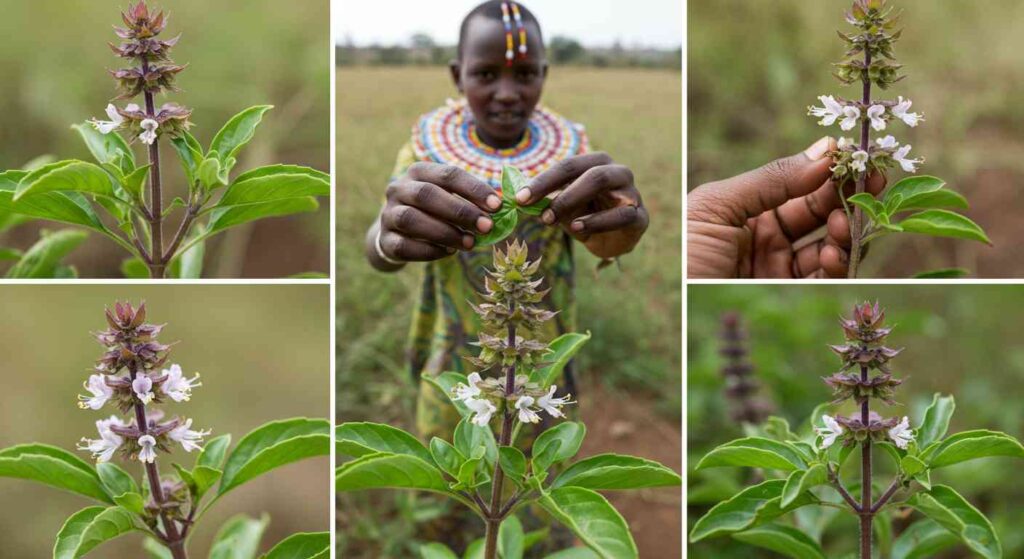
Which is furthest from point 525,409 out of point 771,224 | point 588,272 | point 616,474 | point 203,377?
point 203,377

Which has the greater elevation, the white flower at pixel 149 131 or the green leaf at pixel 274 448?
the white flower at pixel 149 131

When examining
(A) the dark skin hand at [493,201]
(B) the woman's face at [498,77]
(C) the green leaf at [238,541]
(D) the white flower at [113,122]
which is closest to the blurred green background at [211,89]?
(B) the woman's face at [498,77]

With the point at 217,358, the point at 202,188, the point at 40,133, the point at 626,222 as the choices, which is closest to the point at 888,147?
the point at 626,222

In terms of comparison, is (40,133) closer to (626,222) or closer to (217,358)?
(217,358)

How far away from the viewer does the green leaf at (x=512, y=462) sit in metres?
1.32

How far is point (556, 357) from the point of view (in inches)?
54.9

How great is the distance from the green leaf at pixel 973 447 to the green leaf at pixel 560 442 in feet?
1.63

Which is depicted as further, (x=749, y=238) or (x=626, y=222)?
(x=749, y=238)

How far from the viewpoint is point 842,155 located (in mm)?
1519

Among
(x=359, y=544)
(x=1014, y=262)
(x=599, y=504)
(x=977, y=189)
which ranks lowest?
(x=359, y=544)

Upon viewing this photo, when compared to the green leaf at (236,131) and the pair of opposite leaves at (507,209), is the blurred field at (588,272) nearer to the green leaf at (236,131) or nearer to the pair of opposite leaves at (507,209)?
the green leaf at (236,131)

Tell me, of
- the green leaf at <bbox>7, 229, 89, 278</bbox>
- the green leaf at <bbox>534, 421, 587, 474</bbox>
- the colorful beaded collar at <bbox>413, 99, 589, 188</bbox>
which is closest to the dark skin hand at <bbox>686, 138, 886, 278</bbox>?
the colorful beaded collar at <bbox>413, 99, 589, 188</bbox>

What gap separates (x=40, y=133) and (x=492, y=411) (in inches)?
73.6

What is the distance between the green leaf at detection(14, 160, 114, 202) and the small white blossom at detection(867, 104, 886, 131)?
1.10 m
